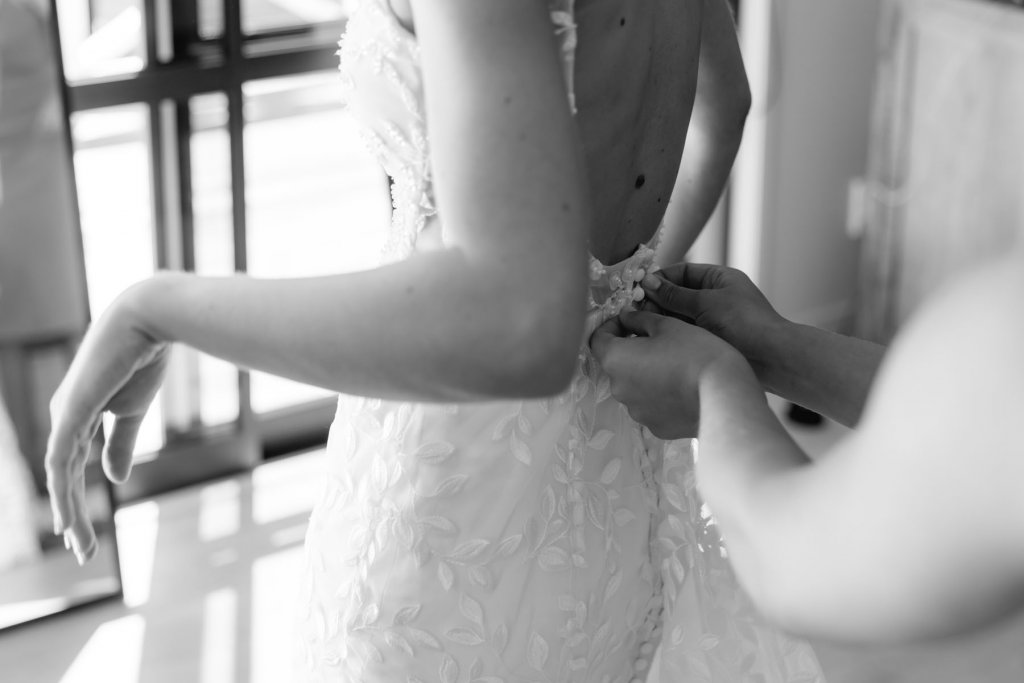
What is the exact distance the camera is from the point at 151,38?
2.33 metres

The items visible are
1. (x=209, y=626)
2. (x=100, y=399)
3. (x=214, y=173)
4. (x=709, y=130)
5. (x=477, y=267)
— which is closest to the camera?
(x=477, y=267)

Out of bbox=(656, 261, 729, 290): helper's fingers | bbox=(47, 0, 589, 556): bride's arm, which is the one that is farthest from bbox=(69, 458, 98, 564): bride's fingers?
bbox=(656, 261, 729, 290): helper's fingers

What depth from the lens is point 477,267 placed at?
22.9 inches

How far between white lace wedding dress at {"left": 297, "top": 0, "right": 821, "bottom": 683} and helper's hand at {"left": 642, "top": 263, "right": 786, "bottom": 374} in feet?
0.10

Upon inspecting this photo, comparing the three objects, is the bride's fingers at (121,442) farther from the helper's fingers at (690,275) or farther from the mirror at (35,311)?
the mirror at (35,311)

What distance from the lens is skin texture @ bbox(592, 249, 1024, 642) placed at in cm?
45

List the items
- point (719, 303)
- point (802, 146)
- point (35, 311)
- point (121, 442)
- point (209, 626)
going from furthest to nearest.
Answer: point (802, 146), point (209, 626), point (35, 311), point (719, 303), point (121, 442)

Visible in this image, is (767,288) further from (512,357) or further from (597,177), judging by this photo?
(512,357)

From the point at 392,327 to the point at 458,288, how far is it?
0.15 ft

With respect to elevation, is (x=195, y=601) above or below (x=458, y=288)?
below

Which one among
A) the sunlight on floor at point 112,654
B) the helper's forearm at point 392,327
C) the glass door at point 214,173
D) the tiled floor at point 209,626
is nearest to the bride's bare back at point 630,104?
the helper's forearm at point 392,327

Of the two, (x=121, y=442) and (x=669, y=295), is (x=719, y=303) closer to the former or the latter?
(x=669, y=295)

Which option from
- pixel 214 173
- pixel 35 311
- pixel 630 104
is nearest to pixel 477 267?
pixel 630 104

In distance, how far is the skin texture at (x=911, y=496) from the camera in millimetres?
452
